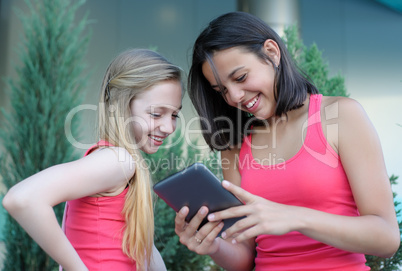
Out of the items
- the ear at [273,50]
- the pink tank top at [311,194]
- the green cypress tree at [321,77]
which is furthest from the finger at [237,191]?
the green cypress tree at [321,77]

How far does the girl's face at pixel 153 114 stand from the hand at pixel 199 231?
0.44m

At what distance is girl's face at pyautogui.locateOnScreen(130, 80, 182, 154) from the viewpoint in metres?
1.93

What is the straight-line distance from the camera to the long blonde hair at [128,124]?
5.56ft

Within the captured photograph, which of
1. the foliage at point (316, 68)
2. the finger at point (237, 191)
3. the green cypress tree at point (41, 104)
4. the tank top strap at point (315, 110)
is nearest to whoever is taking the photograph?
the finger at point (237, 191)

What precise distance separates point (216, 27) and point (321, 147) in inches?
27.3

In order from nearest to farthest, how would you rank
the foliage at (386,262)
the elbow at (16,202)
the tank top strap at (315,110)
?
the elbow at (16,202)
the tank top strap at (315,110)
the foliage at (386,262)

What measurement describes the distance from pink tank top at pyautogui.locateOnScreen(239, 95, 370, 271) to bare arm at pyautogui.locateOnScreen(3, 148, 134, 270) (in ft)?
2.35

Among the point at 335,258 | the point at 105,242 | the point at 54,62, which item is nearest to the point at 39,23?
the point at 54,62

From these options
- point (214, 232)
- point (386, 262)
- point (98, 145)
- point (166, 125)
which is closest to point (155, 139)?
point (166, 125)

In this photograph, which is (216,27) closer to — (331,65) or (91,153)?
(91,153)

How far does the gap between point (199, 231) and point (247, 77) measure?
67 cm

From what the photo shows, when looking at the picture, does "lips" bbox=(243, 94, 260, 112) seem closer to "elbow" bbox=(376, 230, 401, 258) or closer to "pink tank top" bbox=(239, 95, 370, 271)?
"pink tank top" bbox=(239, 95, 370, 271)

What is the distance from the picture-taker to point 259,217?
1.42 metres

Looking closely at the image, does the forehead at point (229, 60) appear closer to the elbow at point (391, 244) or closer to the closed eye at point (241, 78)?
the closed eye at point (241, 78)
